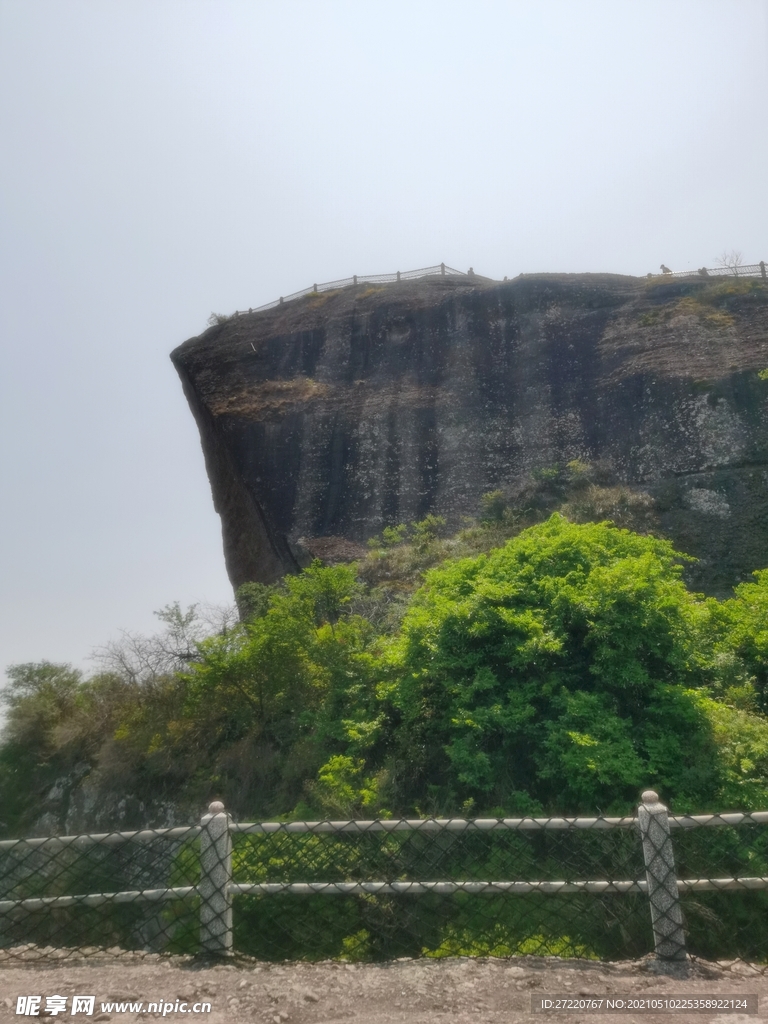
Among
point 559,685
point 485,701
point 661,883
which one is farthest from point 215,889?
point 559,685

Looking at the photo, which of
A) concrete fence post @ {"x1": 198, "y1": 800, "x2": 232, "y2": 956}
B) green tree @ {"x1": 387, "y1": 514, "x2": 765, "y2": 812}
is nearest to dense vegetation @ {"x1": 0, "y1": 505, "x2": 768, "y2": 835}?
green tree @ {"x1": 387, "y1": 514, "x2": 765, "y2": 812}

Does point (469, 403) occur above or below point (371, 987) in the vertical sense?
above

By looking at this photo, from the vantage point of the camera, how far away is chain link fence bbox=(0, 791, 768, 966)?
472 cm

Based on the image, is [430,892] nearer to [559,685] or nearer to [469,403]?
[559,685]

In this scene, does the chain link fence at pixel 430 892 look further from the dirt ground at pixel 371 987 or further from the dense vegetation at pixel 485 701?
the dense vegetation at pixel 485 701

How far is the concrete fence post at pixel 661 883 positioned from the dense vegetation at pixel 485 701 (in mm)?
3213

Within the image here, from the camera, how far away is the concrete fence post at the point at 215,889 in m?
4.61

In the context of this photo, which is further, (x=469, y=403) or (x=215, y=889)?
(x=469, y=403)

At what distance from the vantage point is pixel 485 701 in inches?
357

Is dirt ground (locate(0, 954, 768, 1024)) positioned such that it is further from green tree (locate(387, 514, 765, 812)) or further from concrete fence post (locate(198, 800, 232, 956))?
green tree (locate(387, 514, 765, 812))

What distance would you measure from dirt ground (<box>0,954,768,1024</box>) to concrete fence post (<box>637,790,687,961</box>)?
134 mm

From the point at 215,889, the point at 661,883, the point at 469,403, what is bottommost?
the point at 661,883

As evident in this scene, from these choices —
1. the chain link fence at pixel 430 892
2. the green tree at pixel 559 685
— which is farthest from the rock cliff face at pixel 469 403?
the chain link fence at pixel 430 892

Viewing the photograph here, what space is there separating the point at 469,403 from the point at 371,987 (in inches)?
868
